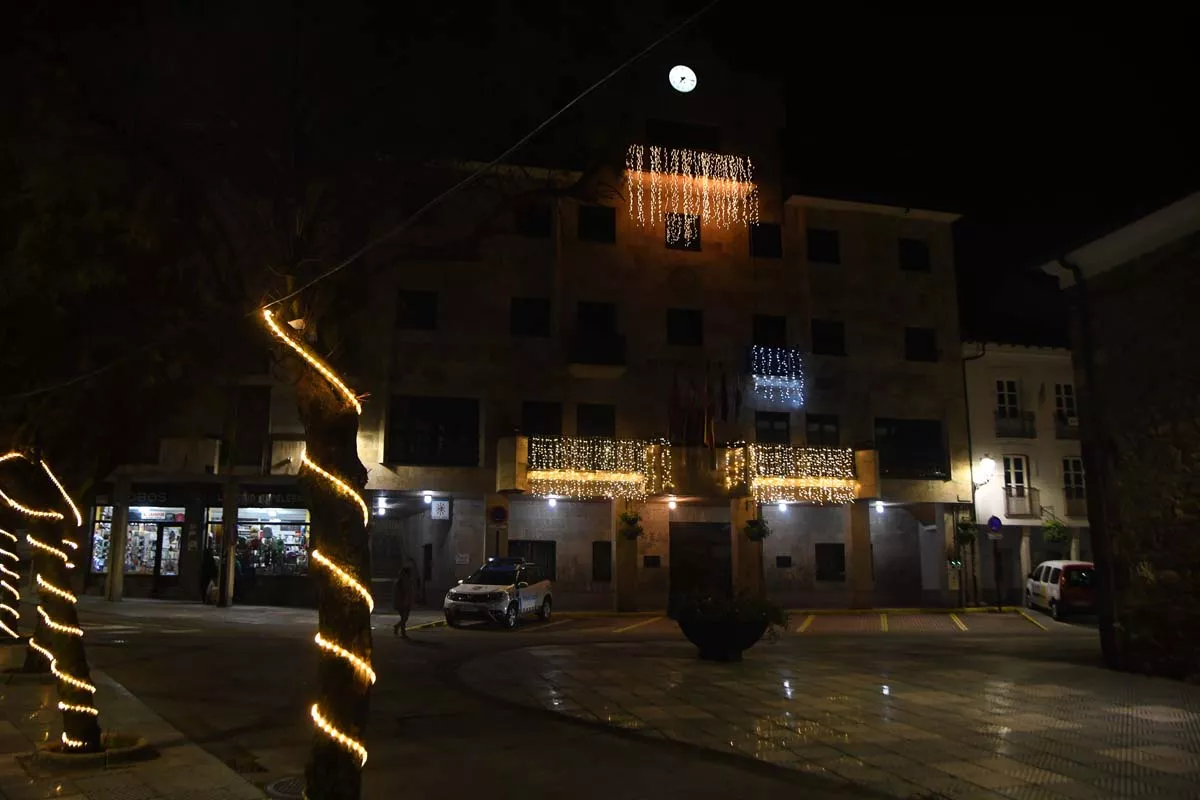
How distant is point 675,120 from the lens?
107 feet

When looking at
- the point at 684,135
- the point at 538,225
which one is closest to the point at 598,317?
the point at 538,225

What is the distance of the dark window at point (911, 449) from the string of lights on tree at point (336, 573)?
1165 inches

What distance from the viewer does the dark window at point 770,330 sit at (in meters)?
32.8

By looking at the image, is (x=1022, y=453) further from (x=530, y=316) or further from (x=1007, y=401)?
(x=530, y=316)

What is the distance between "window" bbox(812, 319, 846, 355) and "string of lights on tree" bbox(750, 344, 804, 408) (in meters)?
1.52

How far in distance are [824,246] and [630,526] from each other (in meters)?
13.5

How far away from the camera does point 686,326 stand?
106 feet

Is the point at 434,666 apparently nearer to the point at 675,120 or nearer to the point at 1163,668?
the point at 1163,668

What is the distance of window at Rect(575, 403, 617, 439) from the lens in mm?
30888

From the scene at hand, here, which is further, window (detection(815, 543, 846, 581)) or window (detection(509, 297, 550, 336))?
window (detection(815, 543, 846, 581))

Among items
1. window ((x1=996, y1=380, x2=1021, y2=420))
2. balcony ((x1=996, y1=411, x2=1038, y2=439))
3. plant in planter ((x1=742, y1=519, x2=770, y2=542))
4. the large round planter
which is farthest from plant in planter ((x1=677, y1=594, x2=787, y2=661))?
window ((x1=996, y1=380, x2=1021, y2=420))

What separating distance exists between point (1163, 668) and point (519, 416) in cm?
2050

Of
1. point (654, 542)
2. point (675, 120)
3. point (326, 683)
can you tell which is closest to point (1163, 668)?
point (326, 683)

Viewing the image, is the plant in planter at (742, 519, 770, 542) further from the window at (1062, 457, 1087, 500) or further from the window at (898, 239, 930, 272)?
the window at (1062, 457, 1087, 500)
